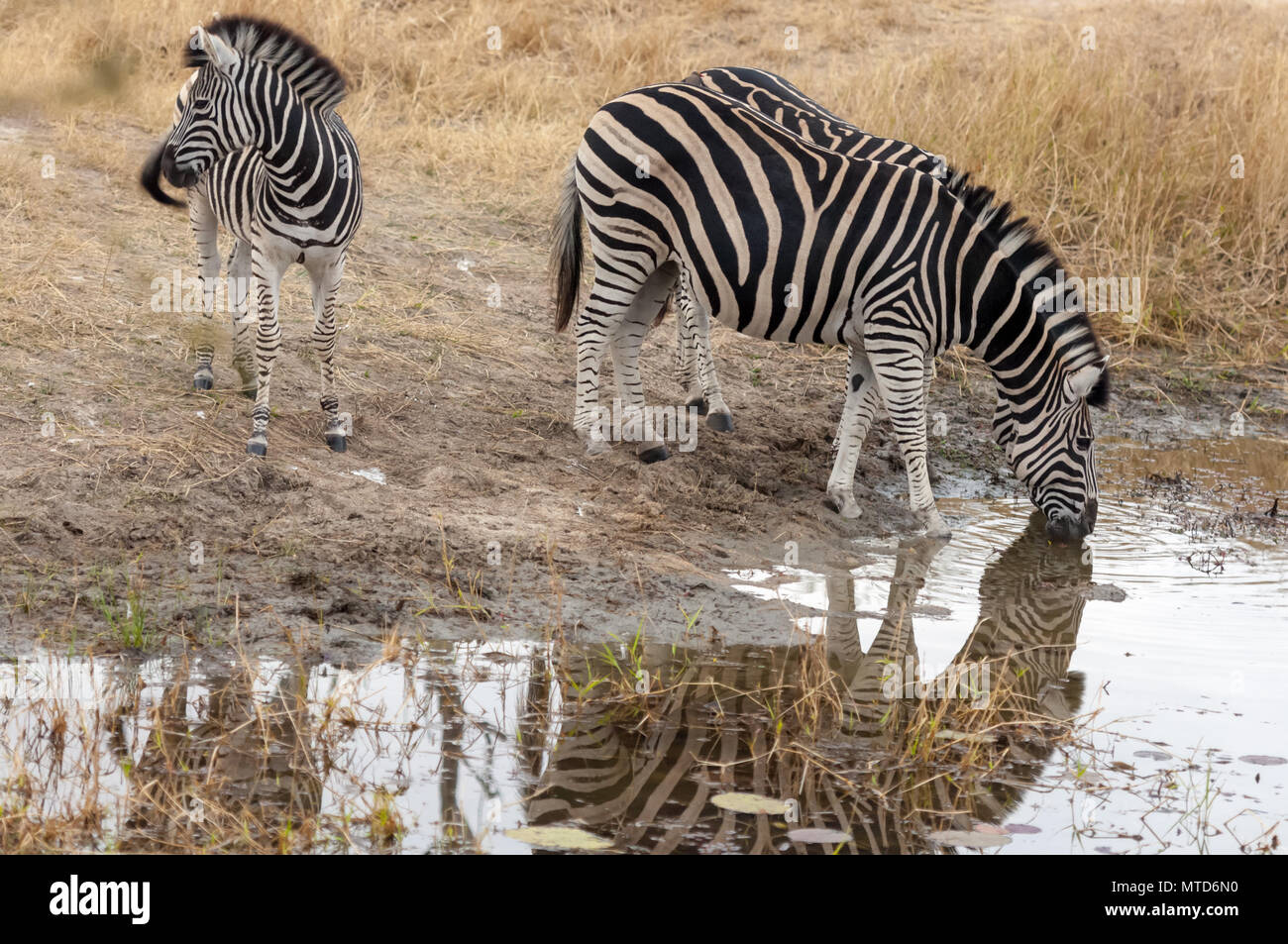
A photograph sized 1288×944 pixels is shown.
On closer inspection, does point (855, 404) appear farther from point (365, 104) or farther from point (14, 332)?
point (365, 104)

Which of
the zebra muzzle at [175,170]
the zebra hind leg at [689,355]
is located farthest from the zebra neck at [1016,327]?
the zebra muzzle at [175,170]

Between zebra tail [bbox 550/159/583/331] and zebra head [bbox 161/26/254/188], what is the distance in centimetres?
193

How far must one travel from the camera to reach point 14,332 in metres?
6.97

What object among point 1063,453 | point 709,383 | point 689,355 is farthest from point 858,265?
point 689,355

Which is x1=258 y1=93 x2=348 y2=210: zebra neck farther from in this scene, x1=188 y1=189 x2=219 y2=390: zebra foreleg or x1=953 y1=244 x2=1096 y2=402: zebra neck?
x1=953 y1=244 x2=1096 y2=402: zebra neck

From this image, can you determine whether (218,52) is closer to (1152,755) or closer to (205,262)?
(205,262)

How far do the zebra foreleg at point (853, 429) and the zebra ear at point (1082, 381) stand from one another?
95 cm

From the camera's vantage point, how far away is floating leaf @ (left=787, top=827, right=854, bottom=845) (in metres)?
3.48

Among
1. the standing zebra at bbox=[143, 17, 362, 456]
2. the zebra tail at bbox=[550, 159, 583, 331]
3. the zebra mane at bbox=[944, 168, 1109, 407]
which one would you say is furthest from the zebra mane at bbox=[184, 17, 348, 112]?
the zebra mane at bbox=[944, 168, 1109, 407]

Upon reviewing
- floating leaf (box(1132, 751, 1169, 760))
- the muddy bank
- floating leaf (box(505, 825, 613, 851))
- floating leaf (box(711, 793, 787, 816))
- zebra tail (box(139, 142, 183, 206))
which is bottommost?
floating leaf (box(505, 825, 613, 851))

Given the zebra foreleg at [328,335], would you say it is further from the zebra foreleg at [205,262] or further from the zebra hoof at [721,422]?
the zebra hoof at [721,422]

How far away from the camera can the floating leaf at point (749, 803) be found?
3.62 m

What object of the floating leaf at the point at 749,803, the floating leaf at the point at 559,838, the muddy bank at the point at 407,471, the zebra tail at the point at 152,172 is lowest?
the floating leaf at the point at 559,838
